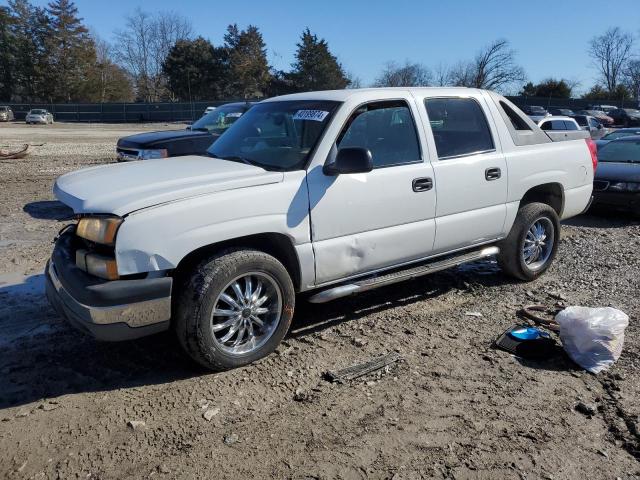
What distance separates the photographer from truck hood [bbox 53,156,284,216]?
11.0ft

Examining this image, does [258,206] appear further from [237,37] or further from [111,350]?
[237,37]

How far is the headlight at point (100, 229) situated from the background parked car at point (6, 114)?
58615 mm

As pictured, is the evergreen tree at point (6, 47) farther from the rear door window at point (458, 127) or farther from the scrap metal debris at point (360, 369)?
the scrap metal debris at point (360, 369)

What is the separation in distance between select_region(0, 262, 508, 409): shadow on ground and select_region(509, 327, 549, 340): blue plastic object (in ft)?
3.68

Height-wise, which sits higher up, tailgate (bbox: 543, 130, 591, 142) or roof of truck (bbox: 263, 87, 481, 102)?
roof of truck (bbox: 263, 87, 481, 102)

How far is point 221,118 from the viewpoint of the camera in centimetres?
1089

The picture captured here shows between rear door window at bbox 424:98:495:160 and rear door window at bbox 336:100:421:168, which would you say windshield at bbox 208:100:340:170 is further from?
rear door window at bbox 424:98:495:160

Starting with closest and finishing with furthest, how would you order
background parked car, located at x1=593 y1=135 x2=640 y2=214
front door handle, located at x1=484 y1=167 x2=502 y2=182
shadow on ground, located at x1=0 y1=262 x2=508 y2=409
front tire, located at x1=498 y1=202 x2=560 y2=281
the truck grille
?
shadow on ground, located at x1=0 y1=262 x2=508 y2=409 < front door handle, located at x1=484 y1=167 x2=502 y2=182 < front tire, located at x1=498 y1=202 x2=560 y2=281 < background parked car, located at x1=593 y1=135 x2=640 y2=214 < the truck grille

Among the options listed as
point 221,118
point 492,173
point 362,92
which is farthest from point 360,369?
point 221,118

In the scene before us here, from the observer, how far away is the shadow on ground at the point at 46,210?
842 cm

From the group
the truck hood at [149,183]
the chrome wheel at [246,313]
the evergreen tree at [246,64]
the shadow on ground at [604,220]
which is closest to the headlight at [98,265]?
the truck hood at [149,183]

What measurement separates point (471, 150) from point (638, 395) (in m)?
2.37

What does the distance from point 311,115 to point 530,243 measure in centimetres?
285

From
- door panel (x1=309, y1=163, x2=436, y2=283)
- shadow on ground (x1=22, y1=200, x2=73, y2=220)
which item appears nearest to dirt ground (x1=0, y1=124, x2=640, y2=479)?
door panel (x1=309, y1=163, x2=436, y2=283)
